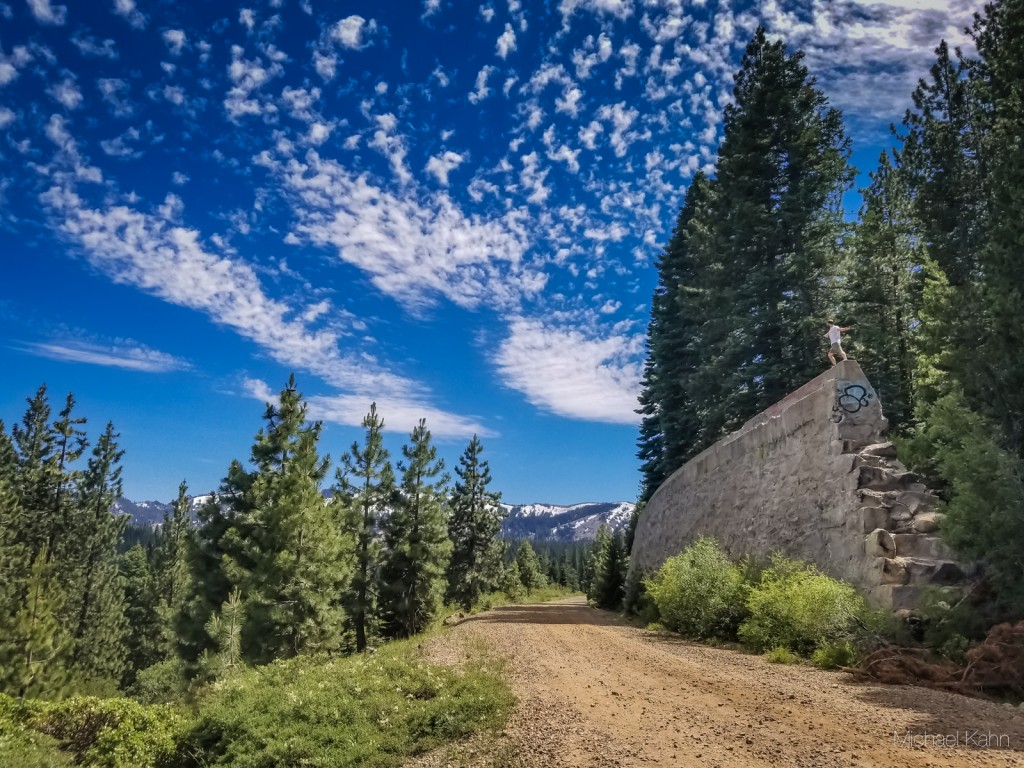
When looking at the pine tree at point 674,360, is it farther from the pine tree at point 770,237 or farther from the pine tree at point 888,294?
the pine tree at point 888,294

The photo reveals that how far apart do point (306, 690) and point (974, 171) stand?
76.3 ft

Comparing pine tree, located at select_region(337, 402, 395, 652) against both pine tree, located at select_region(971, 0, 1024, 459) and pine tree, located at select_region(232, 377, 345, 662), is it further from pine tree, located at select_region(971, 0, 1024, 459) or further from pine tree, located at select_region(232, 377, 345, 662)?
pine tree, located at select_region(971, 0, 1024, 459)

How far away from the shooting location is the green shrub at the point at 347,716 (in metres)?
6.12

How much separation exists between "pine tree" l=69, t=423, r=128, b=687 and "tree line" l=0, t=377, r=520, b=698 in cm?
10

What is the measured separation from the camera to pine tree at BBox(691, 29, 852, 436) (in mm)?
20734

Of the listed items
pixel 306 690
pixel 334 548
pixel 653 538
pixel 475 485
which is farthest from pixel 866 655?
pixel 475 485

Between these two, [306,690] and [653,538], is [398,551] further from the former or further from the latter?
[306,690]

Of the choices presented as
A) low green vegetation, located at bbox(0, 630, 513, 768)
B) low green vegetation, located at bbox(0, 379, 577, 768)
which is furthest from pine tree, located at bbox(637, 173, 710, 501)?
low green vegetation, located at bbox(0, 630, 513, 768)

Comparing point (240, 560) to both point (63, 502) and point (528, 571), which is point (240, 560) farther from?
point (528, 571)

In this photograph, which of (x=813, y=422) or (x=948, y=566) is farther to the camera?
(x=813, y=422)

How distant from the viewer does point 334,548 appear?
1873 centimetres

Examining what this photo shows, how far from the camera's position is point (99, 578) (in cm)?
3691

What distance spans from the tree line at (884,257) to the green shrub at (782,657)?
13.9 ft

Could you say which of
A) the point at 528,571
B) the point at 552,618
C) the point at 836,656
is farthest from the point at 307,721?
the point at 528,571
